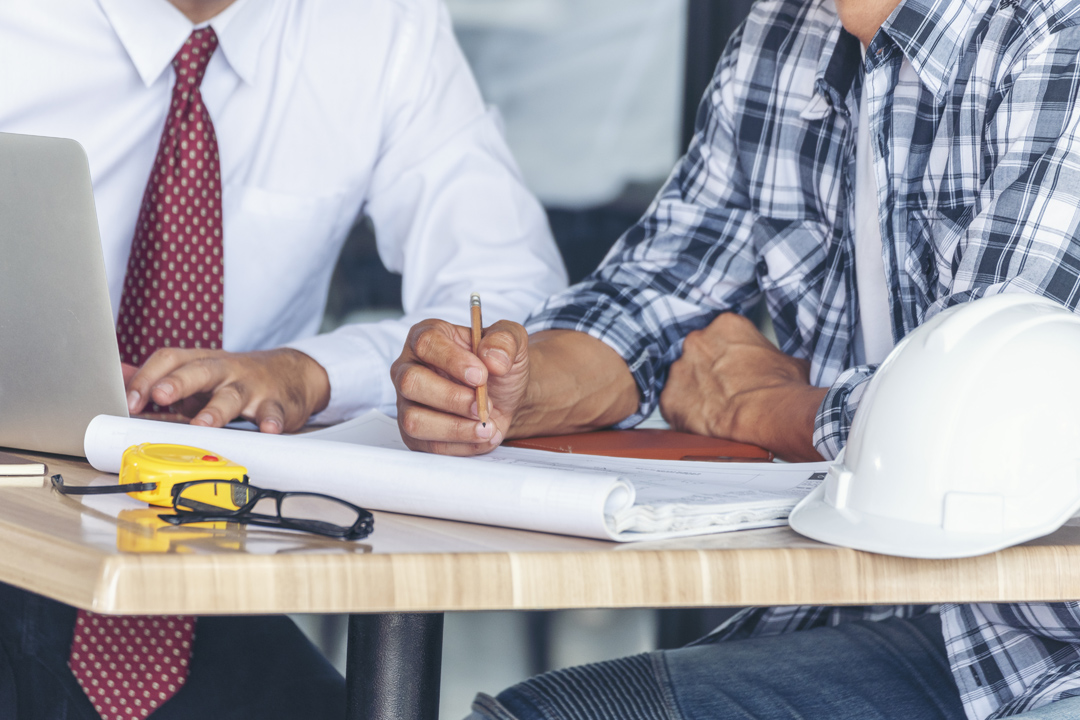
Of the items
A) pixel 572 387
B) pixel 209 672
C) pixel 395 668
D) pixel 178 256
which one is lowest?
pixel 209 672

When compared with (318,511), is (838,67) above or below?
above

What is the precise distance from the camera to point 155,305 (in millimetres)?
1237

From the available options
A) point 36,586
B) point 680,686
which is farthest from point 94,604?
point 680,686

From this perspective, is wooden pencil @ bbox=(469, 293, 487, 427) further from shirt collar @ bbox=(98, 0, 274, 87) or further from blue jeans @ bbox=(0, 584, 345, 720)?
shirt collar @ bbox=(98, 0, 274, 87)

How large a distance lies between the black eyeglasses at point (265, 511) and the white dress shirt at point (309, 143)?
0.74 m

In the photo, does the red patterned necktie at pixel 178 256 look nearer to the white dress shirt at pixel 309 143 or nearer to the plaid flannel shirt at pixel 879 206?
the white dress shirt at pixel 309 143

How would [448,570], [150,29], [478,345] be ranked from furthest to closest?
[150,29] < [478,345] < [448,570]

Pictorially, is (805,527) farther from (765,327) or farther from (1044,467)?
(765,327)

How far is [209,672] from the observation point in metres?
1.07

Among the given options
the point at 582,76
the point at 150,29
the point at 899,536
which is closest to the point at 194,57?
the point at 150,29

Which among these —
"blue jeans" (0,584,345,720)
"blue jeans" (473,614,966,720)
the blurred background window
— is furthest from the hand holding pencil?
the blurred background window

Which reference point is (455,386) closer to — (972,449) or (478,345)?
(478,345)

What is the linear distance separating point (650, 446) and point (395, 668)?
1.10 ft

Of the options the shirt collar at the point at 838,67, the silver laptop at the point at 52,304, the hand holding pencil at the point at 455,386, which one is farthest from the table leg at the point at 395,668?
the shirt collar at the point at 838,67
